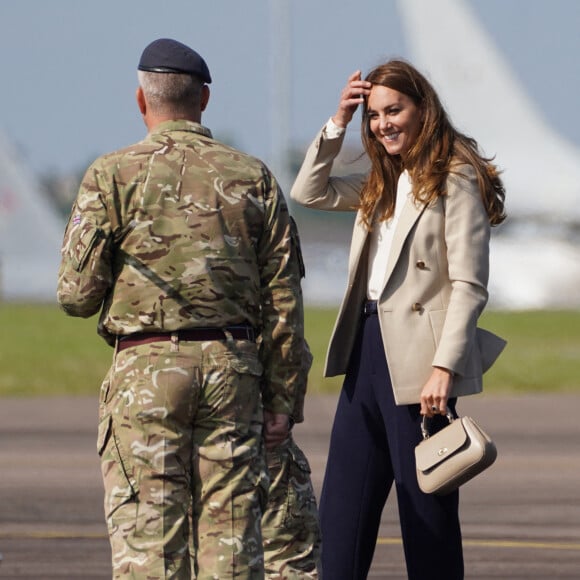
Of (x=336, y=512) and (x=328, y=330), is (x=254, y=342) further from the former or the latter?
(x=328, y=330)

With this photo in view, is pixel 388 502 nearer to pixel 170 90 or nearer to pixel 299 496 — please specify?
pixel 299 496

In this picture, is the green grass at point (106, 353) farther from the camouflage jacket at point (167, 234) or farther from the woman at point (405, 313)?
the camouflage jacket at point (167, 234)

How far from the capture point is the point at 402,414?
511 centimetres

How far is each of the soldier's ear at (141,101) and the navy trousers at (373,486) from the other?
1133 millimetres

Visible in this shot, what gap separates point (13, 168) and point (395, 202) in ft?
152

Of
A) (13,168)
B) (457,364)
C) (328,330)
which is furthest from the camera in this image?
(13,168)

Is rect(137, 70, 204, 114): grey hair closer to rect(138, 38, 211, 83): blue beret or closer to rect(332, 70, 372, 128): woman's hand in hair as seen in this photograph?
rect(138, 38, 211, 83): blue beret

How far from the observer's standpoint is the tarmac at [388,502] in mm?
6973

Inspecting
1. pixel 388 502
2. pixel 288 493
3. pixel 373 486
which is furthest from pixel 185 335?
pixel 388 502

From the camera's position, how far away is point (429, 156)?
5078 millimetres

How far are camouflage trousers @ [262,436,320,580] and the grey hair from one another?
46.3 inches

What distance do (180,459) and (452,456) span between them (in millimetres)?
934

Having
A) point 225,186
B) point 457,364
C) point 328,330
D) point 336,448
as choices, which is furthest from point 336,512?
point 328,330

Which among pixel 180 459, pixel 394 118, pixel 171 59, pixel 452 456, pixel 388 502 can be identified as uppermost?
pixel 171 59
